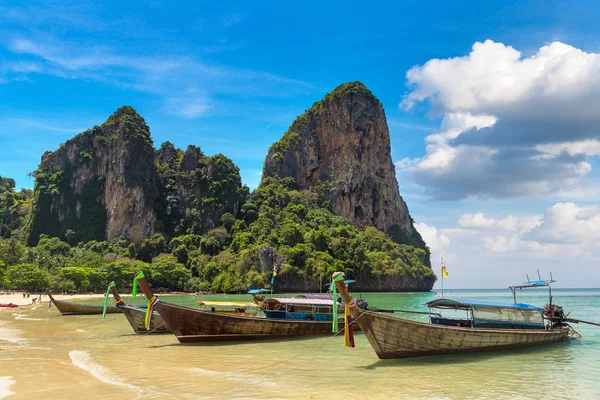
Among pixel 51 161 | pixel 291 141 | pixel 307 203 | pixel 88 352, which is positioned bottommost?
pixel 88 352

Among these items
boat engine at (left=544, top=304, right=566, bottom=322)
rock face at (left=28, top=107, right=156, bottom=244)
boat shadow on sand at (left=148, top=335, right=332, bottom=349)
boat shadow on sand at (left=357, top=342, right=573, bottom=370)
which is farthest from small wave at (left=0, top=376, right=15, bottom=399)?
rock face at (left=28, top=107, right=156, bottom=244)

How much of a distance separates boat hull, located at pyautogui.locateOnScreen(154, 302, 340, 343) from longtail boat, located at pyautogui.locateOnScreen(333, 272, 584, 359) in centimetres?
607

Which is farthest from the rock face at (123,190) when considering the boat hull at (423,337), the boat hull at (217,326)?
the boat hull at (423,337)

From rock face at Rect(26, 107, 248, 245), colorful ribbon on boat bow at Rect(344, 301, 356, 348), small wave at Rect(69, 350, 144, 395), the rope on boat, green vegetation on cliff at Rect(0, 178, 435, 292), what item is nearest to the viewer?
small wave at Rect(69, 350, 144, 395)

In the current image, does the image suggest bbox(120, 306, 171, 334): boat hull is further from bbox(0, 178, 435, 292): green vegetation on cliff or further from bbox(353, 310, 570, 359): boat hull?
bbox(0, 178, 435, 292): green vegetation on cliff

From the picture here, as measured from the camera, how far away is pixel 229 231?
319 ft

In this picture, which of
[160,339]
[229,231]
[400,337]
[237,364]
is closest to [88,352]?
[160,339]

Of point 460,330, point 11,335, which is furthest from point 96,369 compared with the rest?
point 460,330

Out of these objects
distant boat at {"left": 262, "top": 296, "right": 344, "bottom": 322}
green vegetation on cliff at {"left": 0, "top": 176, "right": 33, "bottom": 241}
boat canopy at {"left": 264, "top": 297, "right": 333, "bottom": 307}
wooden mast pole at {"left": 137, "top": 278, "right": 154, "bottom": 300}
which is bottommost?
distant boat at {"left": 262, "top": 296, "right": 344, "bottom": 322}

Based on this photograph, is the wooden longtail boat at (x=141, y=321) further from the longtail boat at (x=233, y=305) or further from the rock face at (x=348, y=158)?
the rock face at (x=348, y=158)

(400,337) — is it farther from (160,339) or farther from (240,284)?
(240,284)

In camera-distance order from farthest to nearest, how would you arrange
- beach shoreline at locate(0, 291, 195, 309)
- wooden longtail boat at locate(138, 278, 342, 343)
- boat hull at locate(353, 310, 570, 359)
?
beach shoreline at locate(0, 291, 195, 309), wooden longtail boat at locate(138, 278, 342, 343), boat hull at locate(353, 310, 570, 359)

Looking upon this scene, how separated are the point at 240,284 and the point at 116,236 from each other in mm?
37545

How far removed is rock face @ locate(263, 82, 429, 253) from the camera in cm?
12144
